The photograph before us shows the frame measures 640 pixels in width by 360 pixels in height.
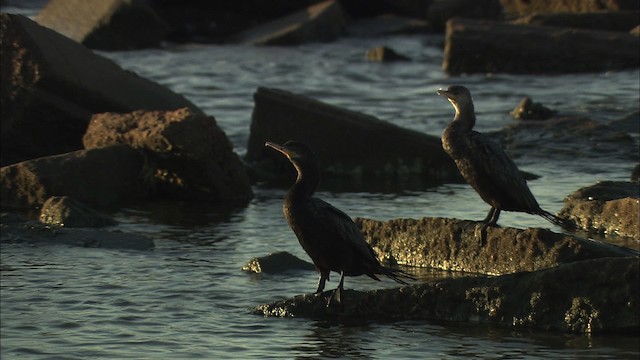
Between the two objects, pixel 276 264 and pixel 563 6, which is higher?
pixel 563 6

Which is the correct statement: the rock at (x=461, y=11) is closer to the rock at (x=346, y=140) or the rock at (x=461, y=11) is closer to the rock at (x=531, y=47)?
the rock at (x=531, y=47)

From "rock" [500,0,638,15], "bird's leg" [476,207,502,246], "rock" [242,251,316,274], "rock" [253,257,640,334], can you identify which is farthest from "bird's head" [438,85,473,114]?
"rock" [500,0,638,15]

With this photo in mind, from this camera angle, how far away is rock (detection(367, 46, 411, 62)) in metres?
27.2

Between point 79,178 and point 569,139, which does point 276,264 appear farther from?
point 569,139

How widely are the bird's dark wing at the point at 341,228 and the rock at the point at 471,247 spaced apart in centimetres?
112

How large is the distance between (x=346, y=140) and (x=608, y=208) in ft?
14.7

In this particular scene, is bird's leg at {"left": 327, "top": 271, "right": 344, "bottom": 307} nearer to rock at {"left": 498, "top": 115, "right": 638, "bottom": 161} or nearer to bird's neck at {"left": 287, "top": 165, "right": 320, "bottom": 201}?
bird's neck at {"left": 287, "top": 165, "right": 320, "bottom": 201}

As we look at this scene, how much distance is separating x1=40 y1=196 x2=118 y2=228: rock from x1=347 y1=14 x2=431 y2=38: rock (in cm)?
2066

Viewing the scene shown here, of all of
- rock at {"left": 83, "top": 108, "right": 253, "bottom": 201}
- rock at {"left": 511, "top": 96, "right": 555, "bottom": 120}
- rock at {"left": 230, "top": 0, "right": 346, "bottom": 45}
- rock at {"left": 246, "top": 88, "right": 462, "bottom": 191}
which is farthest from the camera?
rock at {"left": 230, "top": 0, "right": 346, "bottom": 45}

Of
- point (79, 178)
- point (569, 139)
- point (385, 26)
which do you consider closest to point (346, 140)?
point (569, 139)

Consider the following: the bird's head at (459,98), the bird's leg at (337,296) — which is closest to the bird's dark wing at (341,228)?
the bird's leg at (337,296)

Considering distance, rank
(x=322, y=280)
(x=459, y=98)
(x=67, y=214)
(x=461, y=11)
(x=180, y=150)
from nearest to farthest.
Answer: (x=322, y=280)
(x=459, y=98)
(x=67, y=214)
(x=180, y=150)
(x=461, y=11)

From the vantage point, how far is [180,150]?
43.7 feet

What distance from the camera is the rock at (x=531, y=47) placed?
22.8 m
